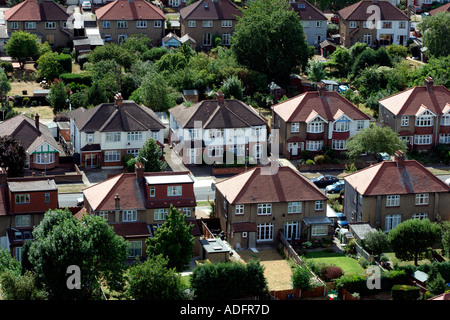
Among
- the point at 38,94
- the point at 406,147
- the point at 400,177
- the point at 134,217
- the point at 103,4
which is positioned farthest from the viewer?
the point at 103,4

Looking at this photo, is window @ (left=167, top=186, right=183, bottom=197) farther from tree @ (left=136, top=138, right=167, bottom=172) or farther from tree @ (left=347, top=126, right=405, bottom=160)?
tree @ (left=347, top=126, right=405, bottom=160)

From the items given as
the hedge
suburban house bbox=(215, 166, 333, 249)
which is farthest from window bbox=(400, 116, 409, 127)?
the hedge

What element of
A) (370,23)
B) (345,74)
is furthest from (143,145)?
(370,23)

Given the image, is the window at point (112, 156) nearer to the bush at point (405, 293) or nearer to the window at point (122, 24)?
the bush at point (405, 293)

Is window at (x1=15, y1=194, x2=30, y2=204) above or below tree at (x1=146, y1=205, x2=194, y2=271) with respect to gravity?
above

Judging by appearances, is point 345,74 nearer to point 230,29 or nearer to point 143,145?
point 230,29

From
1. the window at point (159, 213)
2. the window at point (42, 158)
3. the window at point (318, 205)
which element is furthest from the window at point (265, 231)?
the window at point (42, 158)
